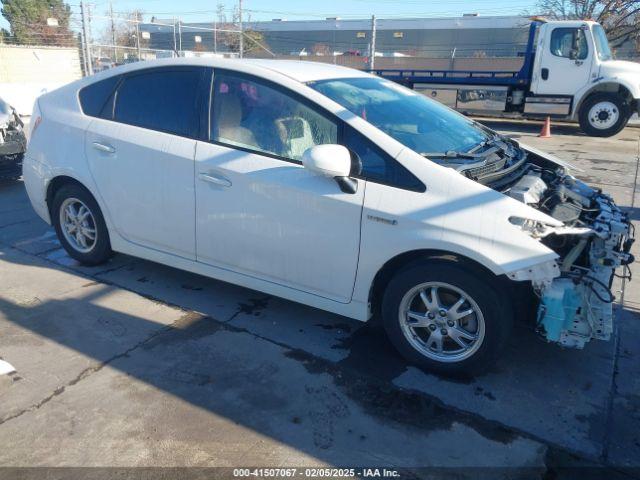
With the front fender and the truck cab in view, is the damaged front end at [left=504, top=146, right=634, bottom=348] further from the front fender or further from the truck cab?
the truck cab

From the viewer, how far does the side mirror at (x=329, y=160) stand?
10.1 feet

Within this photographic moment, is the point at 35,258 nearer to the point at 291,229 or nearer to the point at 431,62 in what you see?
the point at 291,229

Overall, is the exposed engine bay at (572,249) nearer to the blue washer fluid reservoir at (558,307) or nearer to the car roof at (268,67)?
the blue washer fluid reservoir at (558,307)

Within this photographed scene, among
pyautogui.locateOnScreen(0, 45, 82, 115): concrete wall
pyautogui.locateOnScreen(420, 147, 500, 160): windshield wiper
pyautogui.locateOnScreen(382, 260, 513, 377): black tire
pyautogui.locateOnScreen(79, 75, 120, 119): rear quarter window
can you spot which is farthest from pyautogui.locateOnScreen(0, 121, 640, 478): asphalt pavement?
pyautogui.locateOnScreen(0, 45, 82, 115): concrete wall

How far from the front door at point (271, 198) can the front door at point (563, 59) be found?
1279 centimetres

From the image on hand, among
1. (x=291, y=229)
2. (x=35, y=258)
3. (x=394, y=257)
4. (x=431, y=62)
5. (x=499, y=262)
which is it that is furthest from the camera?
(x=431, y=62)

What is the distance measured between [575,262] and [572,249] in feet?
0.51

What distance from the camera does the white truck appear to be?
44.3 feet

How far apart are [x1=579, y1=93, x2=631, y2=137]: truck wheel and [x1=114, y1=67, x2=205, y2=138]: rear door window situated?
12983mm

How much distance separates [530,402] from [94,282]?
3.48 meters

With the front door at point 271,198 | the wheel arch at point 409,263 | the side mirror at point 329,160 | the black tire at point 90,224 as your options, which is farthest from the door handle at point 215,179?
the black tire at point 90,224

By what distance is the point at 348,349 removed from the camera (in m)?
3.54

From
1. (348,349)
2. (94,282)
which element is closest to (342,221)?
(348,349)

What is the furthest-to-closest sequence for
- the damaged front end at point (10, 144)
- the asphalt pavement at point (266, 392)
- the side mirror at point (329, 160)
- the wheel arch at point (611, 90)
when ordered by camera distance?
the wheel arch at point (611, 90) < the damaged front end at point (10, 144) < the side mirror at point (329, 160) < the asphalt pavement at point (266, 392)
